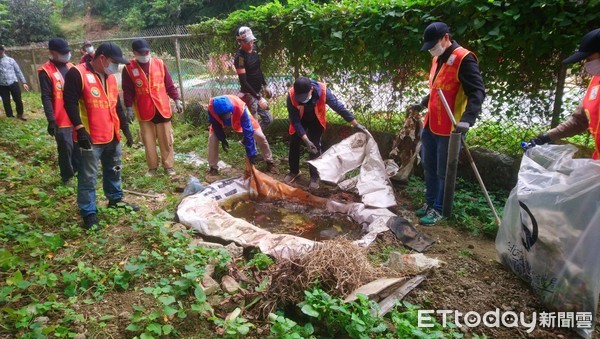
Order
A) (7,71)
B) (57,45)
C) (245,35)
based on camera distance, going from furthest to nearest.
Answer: (7,71) → (245,35) → (57,45)

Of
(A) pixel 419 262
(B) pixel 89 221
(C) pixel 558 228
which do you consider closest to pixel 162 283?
(B) pixel 89 221

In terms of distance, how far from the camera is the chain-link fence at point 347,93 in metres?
4.22

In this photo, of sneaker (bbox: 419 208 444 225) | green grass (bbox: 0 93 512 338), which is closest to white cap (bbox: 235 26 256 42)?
green grass (bbox: 0 93 512 338)

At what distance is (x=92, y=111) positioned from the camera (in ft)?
11.4

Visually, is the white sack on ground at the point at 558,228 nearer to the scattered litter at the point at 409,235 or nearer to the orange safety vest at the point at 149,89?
the scattered litter at the point at 409,235

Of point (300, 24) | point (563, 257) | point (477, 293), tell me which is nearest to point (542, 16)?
point (563, 257)

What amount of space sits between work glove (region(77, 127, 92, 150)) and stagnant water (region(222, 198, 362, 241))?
1.52m

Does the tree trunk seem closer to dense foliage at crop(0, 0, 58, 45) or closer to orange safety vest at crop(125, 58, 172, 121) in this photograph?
orange safety vest at crop(125, 58, 172, 121)

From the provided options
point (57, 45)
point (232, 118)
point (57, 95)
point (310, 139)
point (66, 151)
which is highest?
point (57, 45)

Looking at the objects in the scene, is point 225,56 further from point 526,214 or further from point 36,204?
point 526,214

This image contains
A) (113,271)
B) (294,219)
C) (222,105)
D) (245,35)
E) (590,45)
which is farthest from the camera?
(245,35)

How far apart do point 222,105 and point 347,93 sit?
1.90 m

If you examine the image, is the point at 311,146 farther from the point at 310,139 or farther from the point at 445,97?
the point at 445,97

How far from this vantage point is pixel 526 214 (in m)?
2.52
